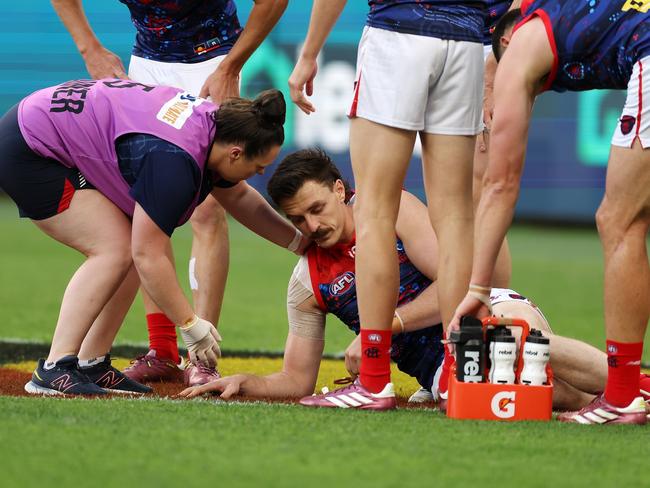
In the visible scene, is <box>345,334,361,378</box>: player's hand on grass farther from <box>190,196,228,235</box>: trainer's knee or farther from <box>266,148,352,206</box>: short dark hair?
<box>190,196,228,235</box>: trainer's knee

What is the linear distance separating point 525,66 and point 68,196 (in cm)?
172

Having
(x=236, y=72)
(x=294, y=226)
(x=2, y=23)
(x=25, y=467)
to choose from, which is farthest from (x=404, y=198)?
(x=2, y=23)

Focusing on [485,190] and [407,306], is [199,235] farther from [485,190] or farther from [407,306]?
[485,190]

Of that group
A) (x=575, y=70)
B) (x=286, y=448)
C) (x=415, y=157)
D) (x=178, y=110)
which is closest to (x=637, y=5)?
(x=575, y=70)

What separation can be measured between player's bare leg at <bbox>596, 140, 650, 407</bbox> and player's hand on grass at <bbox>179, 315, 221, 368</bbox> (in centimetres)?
137

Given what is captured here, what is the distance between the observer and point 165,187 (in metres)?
3.96

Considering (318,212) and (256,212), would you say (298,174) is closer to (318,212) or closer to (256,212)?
(318,212)

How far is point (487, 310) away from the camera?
12.3 feet

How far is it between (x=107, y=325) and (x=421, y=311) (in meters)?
1.21

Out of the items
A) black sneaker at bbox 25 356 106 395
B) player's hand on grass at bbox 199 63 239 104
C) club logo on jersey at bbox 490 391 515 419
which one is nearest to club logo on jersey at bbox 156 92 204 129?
player's hand on grass at bbox 199 63 239 104

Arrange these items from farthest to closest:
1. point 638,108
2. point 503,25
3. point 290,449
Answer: point 503,25 → point 638,108 → point 290,449

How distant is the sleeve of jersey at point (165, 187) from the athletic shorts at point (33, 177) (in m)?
0.38

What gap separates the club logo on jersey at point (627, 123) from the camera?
11.6 feet

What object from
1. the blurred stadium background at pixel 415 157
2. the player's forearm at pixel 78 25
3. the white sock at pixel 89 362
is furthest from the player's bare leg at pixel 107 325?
the blurred stadium background at pixel 415 157
